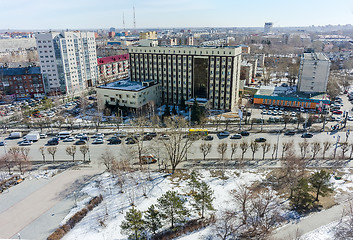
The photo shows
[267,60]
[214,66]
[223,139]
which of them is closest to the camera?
[223,139]

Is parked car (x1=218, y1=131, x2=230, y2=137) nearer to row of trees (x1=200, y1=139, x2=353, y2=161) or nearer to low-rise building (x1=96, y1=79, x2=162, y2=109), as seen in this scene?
row of trees (x1=200, y1=139, x2=353, y2=161)

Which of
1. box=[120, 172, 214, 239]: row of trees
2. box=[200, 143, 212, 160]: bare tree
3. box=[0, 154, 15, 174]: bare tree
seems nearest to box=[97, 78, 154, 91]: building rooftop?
box=[200, 143, 212, 160]: bare tree

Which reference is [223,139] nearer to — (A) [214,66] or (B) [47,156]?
(A) [214,66]

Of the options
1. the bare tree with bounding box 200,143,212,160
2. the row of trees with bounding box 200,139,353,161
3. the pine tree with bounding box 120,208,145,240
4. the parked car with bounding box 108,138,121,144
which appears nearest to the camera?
the pine tree with bounding box 120,208,145,240

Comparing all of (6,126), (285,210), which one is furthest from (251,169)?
(6,126)

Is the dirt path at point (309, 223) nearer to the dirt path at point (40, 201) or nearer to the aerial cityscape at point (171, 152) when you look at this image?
the aerial cityscape at point (171, 152)

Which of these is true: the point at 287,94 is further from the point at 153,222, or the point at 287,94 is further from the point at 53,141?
the point at 53,141
